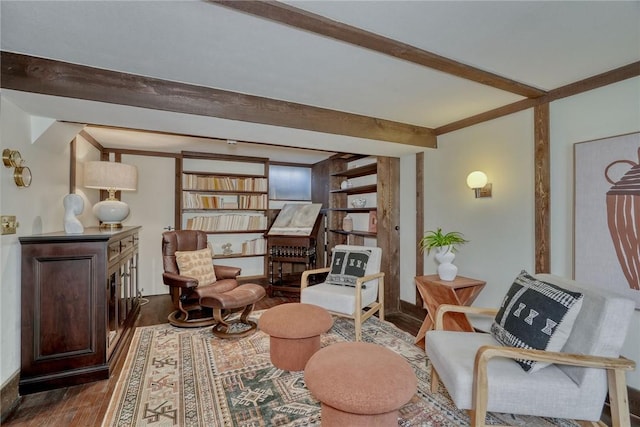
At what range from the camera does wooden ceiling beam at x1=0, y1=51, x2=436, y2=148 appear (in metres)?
1.86

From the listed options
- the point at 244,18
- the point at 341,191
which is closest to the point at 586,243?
the point at 244,18

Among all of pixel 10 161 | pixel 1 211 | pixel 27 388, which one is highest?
pixel 10 161

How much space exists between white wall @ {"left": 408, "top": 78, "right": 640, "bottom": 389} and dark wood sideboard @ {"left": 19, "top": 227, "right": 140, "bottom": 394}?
3.23 metres

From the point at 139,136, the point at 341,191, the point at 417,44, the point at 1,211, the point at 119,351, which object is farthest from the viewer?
the point at 341,191

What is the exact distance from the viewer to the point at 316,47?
1.76 metres

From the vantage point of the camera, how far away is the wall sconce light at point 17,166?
1888 mm

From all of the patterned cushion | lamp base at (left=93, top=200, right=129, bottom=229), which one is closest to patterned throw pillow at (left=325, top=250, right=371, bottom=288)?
the patterned cushion

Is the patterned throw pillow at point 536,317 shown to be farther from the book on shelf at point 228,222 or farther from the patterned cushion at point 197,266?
the book on shelf at point 228,222

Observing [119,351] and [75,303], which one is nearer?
[75,303]

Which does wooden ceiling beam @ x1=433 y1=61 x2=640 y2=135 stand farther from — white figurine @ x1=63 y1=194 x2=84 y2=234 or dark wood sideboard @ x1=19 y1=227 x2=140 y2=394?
white figurine @ x1=63 y1=194 x2=84 y2=234

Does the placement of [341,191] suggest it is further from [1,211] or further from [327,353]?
[1,211]

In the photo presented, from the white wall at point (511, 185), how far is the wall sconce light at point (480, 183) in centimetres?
7

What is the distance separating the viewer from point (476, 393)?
146 centimetres

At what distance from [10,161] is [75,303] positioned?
3.50ft
